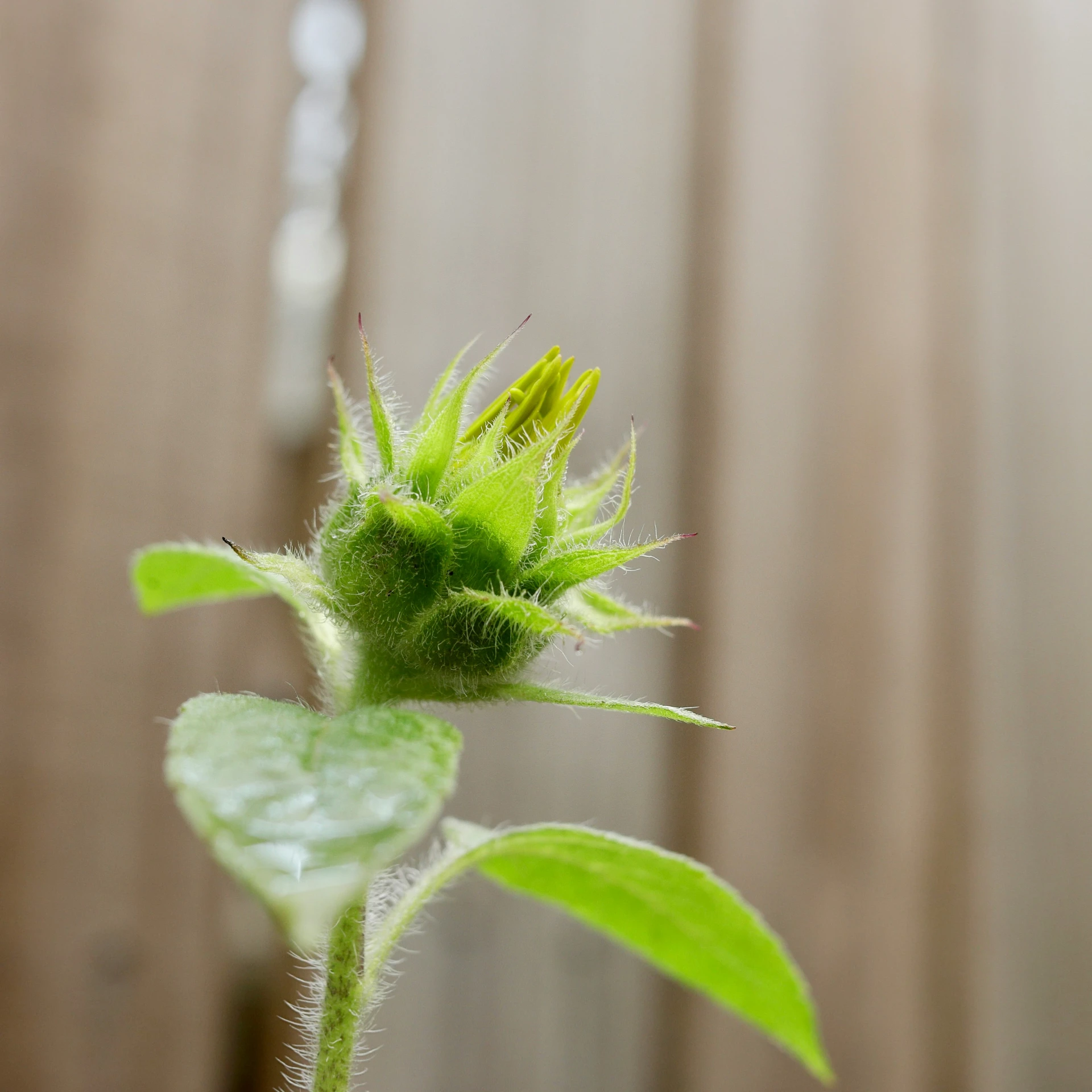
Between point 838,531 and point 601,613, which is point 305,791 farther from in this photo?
point 838,531

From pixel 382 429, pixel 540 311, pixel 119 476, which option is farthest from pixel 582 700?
pixel 540 311

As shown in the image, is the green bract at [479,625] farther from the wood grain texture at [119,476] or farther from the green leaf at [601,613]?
the wood grain texture at [119,476]

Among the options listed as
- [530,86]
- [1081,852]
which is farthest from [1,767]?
[1081,852]

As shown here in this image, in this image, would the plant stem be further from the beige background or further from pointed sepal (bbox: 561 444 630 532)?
the beige background

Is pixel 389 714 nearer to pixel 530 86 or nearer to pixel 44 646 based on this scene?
pixel 44 646

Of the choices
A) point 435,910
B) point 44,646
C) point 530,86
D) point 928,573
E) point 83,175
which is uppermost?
point 530,86

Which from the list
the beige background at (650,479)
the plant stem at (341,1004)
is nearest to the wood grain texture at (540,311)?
the beige background at (650,479)
